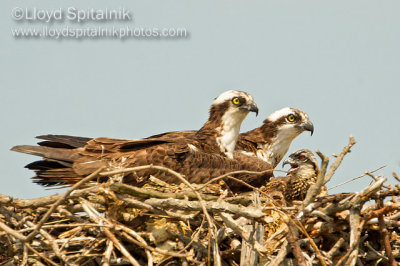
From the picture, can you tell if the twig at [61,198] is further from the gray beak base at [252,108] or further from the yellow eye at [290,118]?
the yellow eye at [290,118]

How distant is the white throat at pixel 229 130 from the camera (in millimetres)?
8477

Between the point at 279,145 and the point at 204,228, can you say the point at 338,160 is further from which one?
the point at 279,145

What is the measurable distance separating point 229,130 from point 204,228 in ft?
9.73

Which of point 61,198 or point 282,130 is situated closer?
point 61,198

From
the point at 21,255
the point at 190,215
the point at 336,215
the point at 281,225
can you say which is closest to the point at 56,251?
the point at 21,255

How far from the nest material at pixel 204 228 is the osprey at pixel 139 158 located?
1.06 meters

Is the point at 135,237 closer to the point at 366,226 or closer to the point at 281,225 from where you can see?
the point at 281,225

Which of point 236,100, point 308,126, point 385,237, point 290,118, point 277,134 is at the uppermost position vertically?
point 236,100

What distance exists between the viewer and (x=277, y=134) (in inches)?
374

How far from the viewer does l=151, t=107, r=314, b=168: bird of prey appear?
9.39 metres

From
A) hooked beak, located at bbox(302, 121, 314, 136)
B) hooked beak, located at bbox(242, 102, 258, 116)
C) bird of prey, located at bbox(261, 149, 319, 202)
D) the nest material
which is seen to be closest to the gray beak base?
hooked beak, located at bbox(242, 102, 258, 116)

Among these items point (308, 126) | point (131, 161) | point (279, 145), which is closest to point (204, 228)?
point (131, 161)

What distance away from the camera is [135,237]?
5.69m

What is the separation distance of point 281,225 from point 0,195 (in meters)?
2.67
